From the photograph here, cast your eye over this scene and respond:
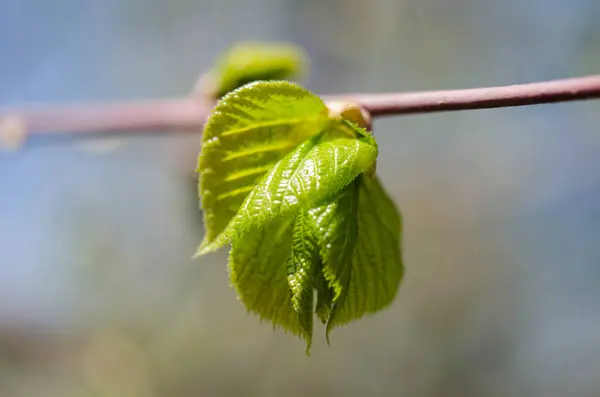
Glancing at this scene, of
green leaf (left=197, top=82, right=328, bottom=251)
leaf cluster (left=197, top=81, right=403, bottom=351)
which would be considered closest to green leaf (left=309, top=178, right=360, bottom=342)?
leaf cluster (left=197, top=81, right=403, bottom=351)

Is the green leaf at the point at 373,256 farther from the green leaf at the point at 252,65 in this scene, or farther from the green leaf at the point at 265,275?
the green leaf at the point at 252,65

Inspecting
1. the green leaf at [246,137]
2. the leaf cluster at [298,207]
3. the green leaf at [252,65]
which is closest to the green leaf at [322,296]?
the leaf cluster at [298,207]

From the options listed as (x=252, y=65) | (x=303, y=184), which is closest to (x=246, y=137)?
(x=303, y=184)

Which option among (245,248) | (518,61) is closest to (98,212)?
(518,61)

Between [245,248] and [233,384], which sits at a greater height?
[245,248]

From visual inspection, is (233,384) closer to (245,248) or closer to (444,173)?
(444,173)
